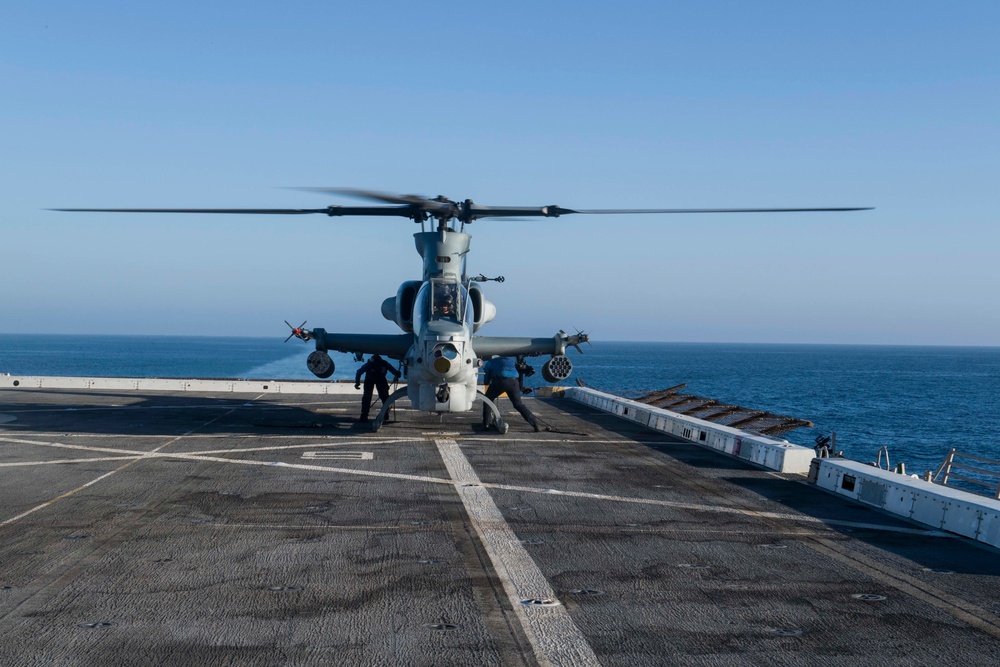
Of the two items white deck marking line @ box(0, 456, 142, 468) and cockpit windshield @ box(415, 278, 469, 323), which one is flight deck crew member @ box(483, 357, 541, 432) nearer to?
cockpit windshield @ box(415, 278, 469, 323)

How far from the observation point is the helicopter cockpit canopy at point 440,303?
21844mm

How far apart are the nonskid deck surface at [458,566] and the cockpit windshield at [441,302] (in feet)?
14.0

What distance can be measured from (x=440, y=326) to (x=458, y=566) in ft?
38.7

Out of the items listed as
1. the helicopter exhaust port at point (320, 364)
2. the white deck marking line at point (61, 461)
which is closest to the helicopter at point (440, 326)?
the helicopter exhaust port at point (320, 364)

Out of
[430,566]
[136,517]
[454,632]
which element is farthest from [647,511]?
[136,517]

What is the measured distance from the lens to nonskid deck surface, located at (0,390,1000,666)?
7445mm

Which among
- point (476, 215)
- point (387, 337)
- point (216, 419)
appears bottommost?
point (216, 419)

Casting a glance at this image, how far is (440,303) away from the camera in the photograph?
21.9 meters

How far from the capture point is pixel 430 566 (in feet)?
32.8

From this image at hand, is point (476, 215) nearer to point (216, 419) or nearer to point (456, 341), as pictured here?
point (456, 341)

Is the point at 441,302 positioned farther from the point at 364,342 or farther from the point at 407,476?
the point at 407,476

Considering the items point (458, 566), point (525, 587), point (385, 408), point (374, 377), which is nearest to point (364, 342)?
point (374, 377)

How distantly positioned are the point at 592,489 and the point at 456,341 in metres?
6.64

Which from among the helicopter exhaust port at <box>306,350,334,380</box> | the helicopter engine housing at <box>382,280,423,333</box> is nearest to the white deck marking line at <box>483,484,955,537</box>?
the helicopter engine housing at <box>382,280,423,333</box>
